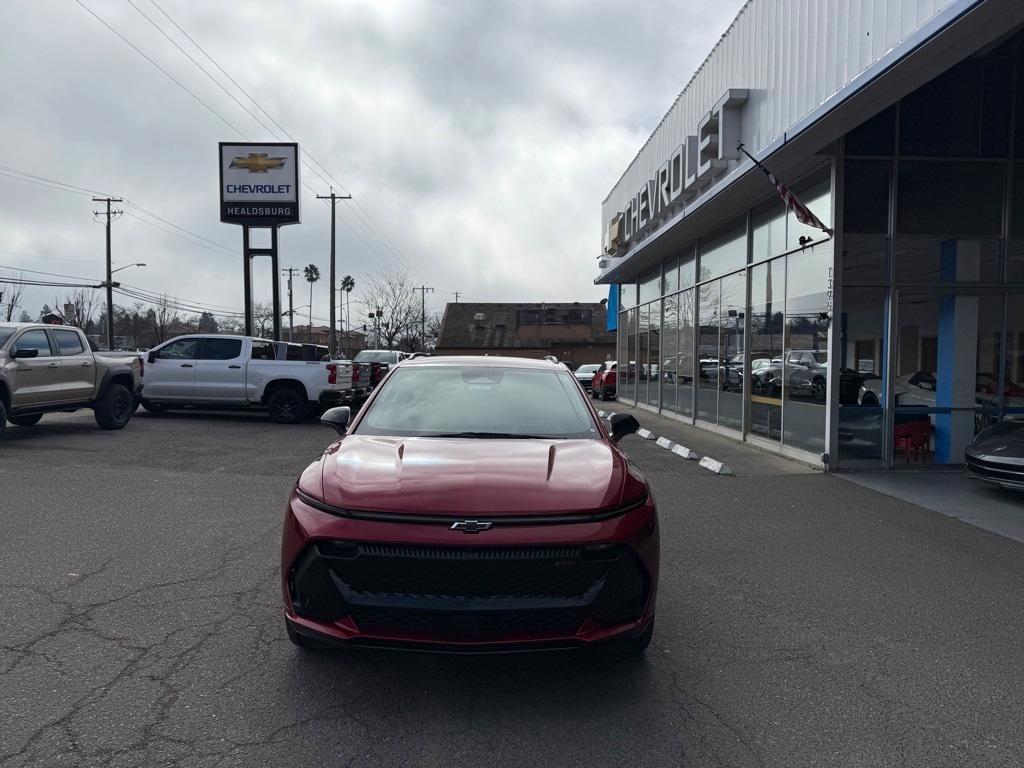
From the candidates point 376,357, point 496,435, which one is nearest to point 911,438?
point 496,435

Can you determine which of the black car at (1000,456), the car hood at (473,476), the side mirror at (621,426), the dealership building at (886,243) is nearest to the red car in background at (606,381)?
the dealership building at (886,243)

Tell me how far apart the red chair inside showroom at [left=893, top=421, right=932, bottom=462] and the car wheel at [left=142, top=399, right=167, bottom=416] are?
14.2 meters

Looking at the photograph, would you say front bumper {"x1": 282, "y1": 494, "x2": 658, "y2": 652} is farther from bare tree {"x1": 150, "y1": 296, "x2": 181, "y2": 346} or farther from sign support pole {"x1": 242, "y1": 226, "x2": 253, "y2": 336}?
bare tree {"x1": 150, "y1": 296, "x2": 181, "y2": 346}

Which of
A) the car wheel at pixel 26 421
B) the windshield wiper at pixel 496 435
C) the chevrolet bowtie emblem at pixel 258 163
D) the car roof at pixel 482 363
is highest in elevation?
the chevrolet bowtie emblem at pixel 258 163

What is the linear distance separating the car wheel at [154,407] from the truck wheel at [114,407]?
96.1 inches

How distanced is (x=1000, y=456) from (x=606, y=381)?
1787 centimetres

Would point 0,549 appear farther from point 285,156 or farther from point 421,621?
point 285,156

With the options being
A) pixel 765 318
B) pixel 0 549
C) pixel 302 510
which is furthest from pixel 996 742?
pixel 765 318

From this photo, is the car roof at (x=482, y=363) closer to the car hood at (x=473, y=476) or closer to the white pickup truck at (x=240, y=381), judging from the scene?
the car hood at (x=473, y=476)

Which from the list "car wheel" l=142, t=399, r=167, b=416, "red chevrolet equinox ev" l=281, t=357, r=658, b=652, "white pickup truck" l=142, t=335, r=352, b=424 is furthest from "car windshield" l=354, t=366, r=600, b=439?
"car wheel" l=142, t=399, r=167, b=416

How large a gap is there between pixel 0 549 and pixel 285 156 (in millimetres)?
22123

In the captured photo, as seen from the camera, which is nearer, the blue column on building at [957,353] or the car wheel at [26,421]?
the blue column on building at [957,353]

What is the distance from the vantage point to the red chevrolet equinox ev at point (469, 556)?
119 inches

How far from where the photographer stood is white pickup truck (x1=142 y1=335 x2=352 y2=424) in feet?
50.2
